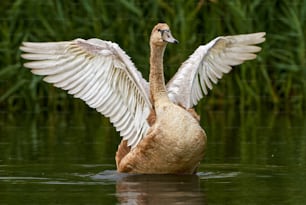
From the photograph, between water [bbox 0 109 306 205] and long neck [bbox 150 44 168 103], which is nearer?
water [bbox 0 109 306 205]

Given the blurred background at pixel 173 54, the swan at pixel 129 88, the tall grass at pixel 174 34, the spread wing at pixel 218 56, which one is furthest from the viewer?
the tall grass at pixel 174 34

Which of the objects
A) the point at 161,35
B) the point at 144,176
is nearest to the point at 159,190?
the point at 144,176

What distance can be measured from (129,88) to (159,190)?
1.48 metres

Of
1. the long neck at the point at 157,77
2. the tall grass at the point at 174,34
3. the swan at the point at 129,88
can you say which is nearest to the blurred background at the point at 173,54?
the tall grass at the point at 174,34

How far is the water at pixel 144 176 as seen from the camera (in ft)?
31.6

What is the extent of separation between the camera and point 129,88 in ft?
36.8

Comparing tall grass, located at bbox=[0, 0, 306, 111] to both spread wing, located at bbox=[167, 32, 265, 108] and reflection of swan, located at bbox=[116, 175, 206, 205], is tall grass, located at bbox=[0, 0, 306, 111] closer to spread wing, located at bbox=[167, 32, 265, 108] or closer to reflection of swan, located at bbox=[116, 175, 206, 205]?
spread wing, located at bbox=[167, 32, 265, 108]

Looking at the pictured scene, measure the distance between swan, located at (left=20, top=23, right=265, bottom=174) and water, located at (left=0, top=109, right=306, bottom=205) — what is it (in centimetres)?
19

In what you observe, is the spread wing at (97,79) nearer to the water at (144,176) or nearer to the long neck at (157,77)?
the long neck at (157,77)

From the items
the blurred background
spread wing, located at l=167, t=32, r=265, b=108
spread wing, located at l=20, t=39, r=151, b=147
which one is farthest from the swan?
the blurred background

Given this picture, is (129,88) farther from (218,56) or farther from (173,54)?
(173,54)

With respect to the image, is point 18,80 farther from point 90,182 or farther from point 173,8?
point 90,182

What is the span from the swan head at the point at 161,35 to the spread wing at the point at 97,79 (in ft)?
1.12

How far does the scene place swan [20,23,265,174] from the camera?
35.4 ft
